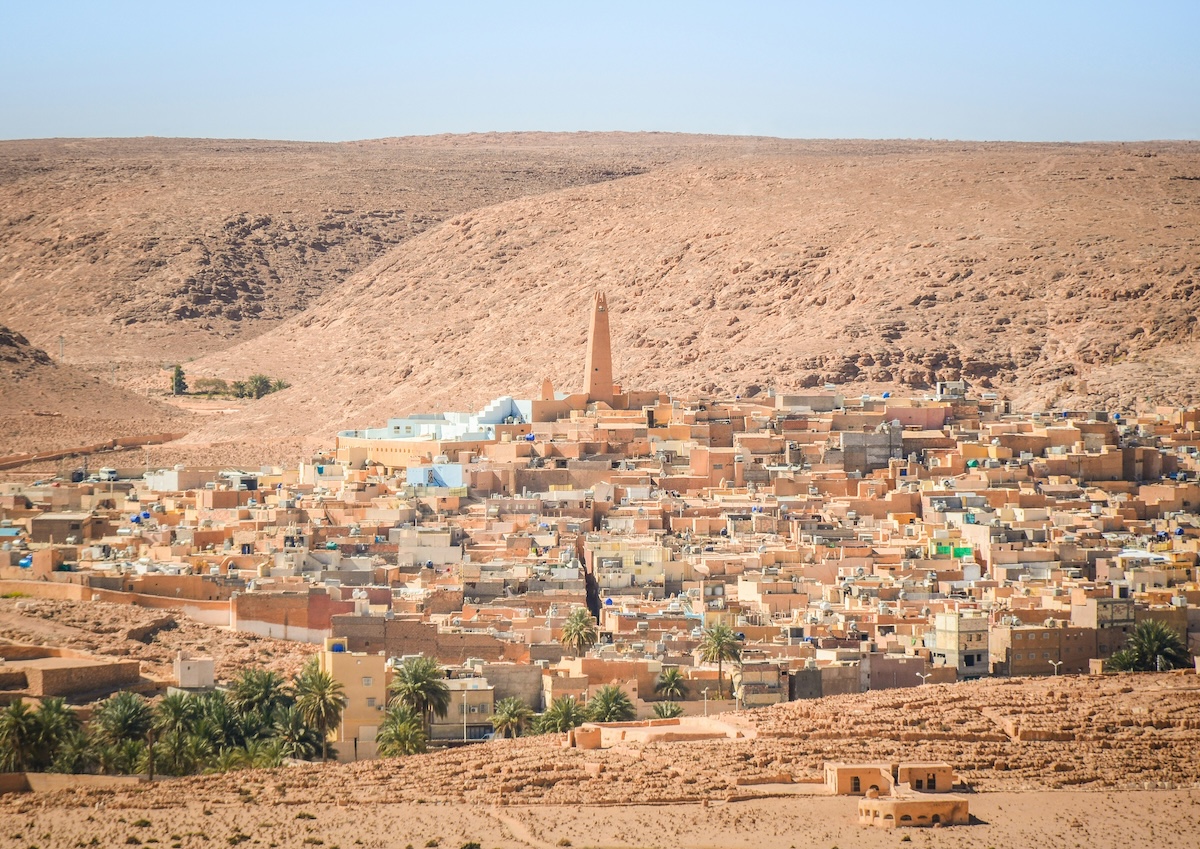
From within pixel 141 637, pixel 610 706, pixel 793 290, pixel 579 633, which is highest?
pixel 793 290

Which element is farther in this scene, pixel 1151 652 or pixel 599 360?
pixel 599 360

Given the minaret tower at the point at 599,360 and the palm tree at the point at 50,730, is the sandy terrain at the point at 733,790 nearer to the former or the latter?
the palm tree at the point at 50,730

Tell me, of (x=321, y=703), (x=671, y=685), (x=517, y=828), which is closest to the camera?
(x=517, y=828)

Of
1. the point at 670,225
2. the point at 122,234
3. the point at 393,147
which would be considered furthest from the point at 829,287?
the point at 393,147

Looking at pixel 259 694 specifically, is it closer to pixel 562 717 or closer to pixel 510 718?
pixel 510 718

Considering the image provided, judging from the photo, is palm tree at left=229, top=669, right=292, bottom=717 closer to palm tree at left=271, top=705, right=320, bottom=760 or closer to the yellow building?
palm tree at left=271, top=705, right=320, bottom=760

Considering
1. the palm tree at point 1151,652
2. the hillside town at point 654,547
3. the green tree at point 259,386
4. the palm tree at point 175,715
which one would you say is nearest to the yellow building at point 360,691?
the hillside town at point 654,547

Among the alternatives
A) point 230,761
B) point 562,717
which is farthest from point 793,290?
point 230,761

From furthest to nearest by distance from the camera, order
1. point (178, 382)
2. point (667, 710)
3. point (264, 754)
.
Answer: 1. point (178, 382)
2. point (667, 710)
3. point (264, 754)
